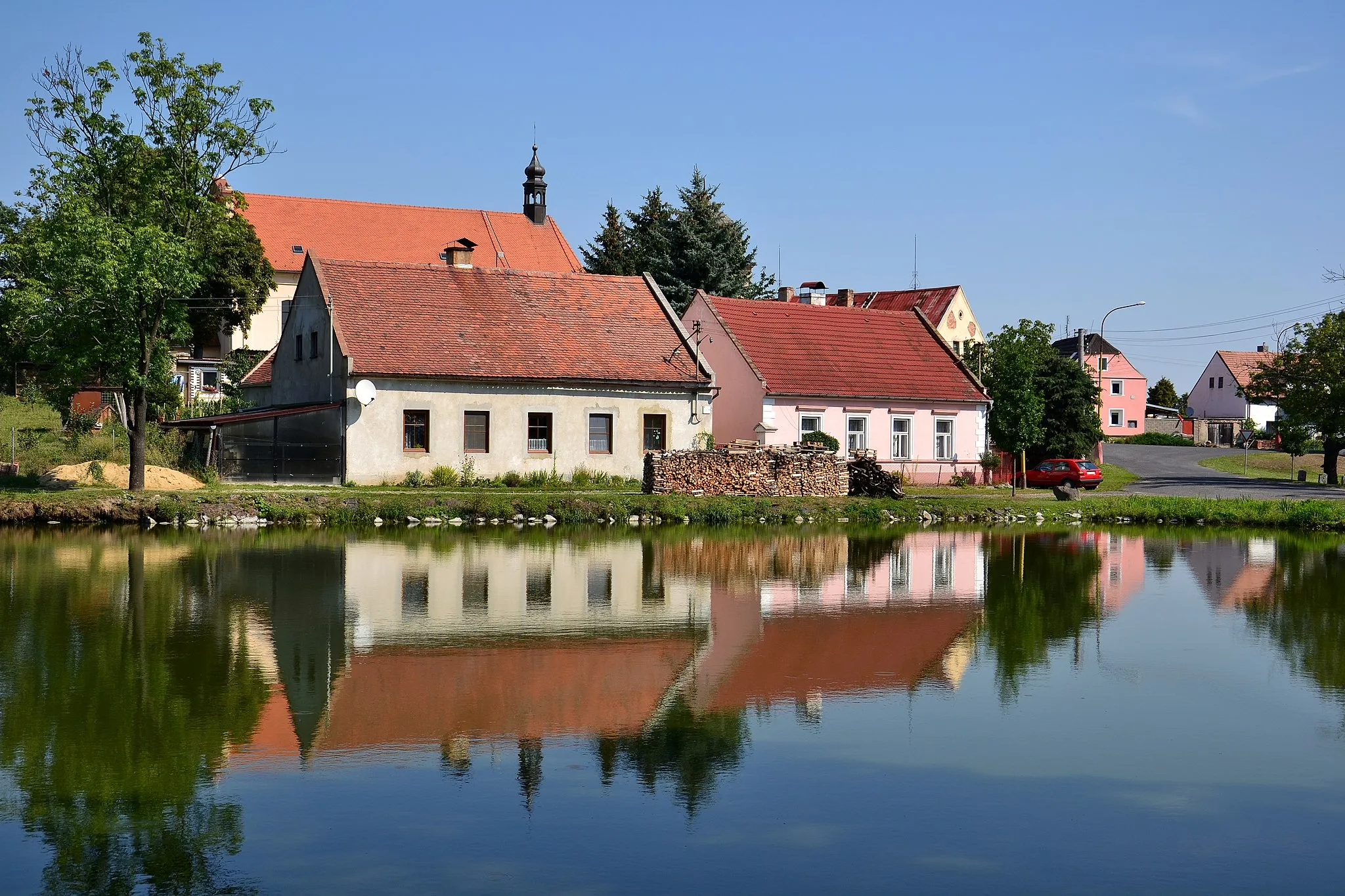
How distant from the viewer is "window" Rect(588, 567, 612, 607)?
18.3 m

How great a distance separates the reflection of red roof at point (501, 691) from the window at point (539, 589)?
9.44 feet

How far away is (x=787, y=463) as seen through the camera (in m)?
38.8

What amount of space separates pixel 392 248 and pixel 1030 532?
3943cm

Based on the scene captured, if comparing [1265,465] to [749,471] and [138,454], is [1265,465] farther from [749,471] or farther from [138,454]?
[138,454]

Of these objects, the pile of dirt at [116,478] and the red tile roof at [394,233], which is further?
the red tile roof at [394,233]

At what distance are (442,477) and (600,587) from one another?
19.5m

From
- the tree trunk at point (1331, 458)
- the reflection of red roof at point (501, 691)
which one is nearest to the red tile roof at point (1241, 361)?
the tree trunk at point (1331, 458)

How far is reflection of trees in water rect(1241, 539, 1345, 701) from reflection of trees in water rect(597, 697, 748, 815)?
6.54 meters

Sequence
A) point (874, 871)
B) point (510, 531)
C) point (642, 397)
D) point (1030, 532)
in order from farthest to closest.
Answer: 1. point (642, 397)
2. point (1030, 532)
3. point (510, 531)
4. point (874, 871)

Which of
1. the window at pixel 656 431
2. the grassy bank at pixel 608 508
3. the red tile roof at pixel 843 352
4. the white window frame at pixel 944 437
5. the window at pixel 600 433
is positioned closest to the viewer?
the grassy bank at pixel 608 508

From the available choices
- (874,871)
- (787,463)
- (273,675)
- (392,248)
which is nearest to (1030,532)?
(787,463)

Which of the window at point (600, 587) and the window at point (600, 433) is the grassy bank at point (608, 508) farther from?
the window at point (600, 587)

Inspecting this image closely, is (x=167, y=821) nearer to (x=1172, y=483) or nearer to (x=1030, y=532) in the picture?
(x=1030, y=532)

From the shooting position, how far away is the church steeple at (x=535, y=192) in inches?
2744
